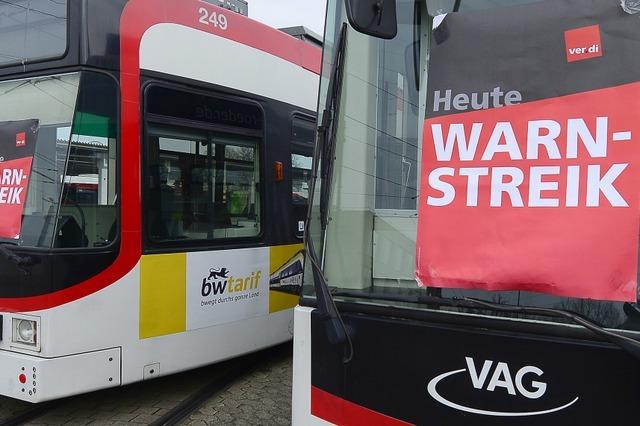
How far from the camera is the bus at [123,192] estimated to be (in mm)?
3578

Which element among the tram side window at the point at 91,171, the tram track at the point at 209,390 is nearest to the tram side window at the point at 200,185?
the tram side window at the point at 91,171

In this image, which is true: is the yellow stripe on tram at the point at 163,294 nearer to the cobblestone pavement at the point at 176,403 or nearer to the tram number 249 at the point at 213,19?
the cobblestone pavement at the point at 176,403

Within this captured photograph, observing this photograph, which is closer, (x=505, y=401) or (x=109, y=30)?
(x=505, y=401)

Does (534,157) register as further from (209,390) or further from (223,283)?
(209,390)

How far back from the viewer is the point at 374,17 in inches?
77.4

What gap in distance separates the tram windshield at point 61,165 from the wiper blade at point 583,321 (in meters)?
2.73

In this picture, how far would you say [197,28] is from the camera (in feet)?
14.3

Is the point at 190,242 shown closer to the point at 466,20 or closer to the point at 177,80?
the point at 177,80

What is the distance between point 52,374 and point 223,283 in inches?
55.8

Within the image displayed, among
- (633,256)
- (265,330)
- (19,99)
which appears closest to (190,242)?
(265,330)

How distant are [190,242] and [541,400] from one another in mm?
3034

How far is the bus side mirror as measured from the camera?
193 centimetres

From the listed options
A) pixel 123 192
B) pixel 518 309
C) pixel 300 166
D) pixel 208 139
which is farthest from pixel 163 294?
pixel 518 309

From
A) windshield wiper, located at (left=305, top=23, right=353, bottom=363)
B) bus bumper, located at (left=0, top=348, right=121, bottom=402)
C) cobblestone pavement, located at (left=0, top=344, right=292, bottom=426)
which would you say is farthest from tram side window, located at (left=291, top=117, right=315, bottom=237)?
windshield wiper, located at (left=305, top=23, right=353, bottom=363)
